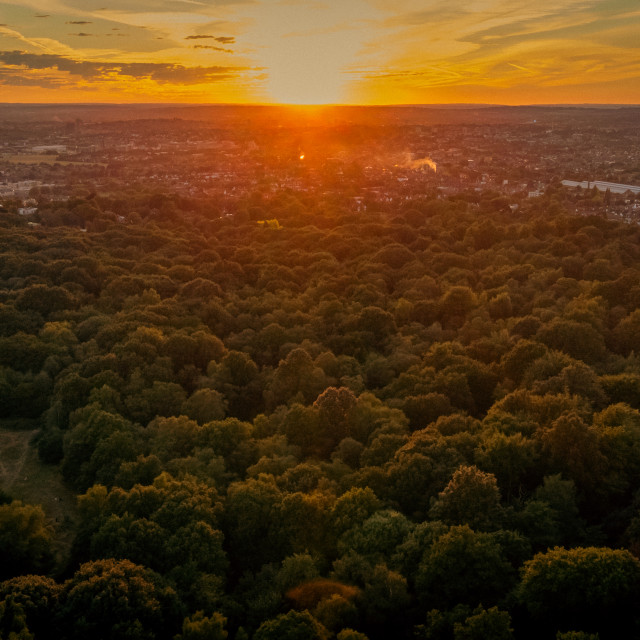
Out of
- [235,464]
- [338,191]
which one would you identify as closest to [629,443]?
[235,464]

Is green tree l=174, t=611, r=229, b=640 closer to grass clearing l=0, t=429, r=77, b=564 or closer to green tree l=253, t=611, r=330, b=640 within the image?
green tree l=253, t=611, r=330, b=640

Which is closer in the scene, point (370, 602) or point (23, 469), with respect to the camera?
point (370, 602)

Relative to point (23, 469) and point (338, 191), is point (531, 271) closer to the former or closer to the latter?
point (23, 469)

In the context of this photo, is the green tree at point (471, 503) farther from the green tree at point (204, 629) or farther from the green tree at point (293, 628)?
the green tree at point (204, 629)

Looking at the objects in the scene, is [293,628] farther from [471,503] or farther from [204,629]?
[471,503]

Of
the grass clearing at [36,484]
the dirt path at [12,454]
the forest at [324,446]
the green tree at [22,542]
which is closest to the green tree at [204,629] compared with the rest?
the forest at [324,446]

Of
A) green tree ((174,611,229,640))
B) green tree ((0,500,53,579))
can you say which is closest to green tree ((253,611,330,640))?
green tree ((174,611,229,640))

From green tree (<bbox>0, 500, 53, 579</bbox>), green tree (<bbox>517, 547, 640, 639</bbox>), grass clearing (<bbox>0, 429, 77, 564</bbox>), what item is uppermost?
green tree (<bbox>517, 547, 640, 639</bbox>)

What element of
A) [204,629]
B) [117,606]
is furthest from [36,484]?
[204,629]
